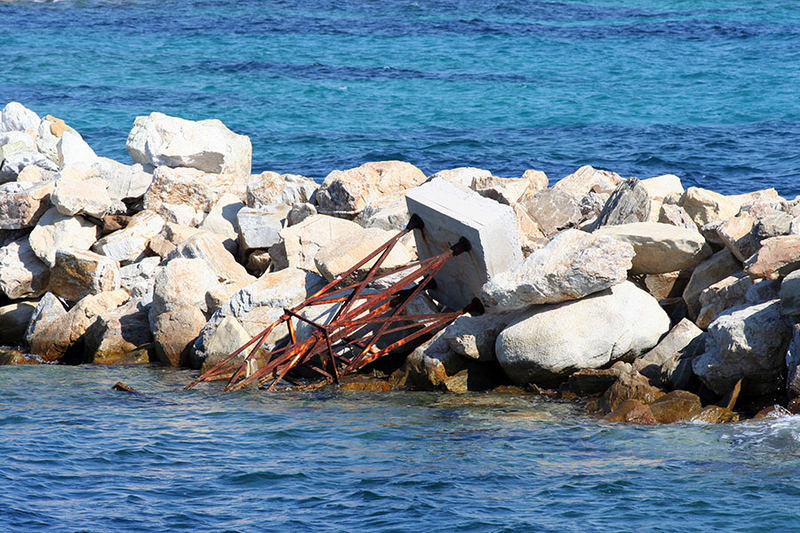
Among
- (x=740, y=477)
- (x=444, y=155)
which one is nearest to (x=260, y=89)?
(x=444, y=155)

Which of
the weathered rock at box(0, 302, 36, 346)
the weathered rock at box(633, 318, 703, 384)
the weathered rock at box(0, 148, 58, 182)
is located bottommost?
the weathered rock at box(0, 302, 36, 346)

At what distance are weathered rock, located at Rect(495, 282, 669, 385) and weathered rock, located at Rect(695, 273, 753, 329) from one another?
1.50ft

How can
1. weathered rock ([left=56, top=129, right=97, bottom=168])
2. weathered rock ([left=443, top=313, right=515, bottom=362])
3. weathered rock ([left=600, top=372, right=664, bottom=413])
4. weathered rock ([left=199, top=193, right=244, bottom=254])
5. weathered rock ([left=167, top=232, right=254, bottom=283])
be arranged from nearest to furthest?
1. weathered rock ([left=600, top=372, right=664, bottom=413])
2. weathered rock ([left=443, top=313, right=515, bottom=362])
3. weathered rock ([left=167, top=232, right=254, bottom=283])
4. weathered rock ([left=199, top=193, right=244, bottom=254])
5. weathered rock ([left=56, top=129, right=97, bottom=168])

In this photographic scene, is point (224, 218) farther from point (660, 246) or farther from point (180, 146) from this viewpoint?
point (660, 246)

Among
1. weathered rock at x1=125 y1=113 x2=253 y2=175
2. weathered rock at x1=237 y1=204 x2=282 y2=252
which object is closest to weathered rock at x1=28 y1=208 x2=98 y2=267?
weathered rock at x1=125 y1=113 x2=253 y2=175

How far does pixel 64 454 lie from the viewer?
27.1 feet

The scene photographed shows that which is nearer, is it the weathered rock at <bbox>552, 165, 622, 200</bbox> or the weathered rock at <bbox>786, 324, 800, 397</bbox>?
the weathered rock at <bbox>786, 324, 800, 397</bbox>

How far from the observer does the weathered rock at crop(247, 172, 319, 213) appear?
13898mm

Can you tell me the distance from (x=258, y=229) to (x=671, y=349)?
5.78 meters

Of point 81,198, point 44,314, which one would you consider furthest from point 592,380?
point 81,198

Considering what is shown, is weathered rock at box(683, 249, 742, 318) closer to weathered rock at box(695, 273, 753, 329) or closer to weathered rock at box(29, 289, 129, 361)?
weathered rock at box(695, 273, 753, 329)

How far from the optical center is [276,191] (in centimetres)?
1398

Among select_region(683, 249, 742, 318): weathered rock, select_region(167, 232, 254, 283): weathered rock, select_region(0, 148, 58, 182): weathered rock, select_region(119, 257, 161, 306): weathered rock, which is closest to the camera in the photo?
select_region(683, 249, 742, 318): weathered rock

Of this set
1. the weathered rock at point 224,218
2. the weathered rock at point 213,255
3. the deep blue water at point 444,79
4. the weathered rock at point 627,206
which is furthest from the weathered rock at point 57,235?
the deep blue water at point 444,79
